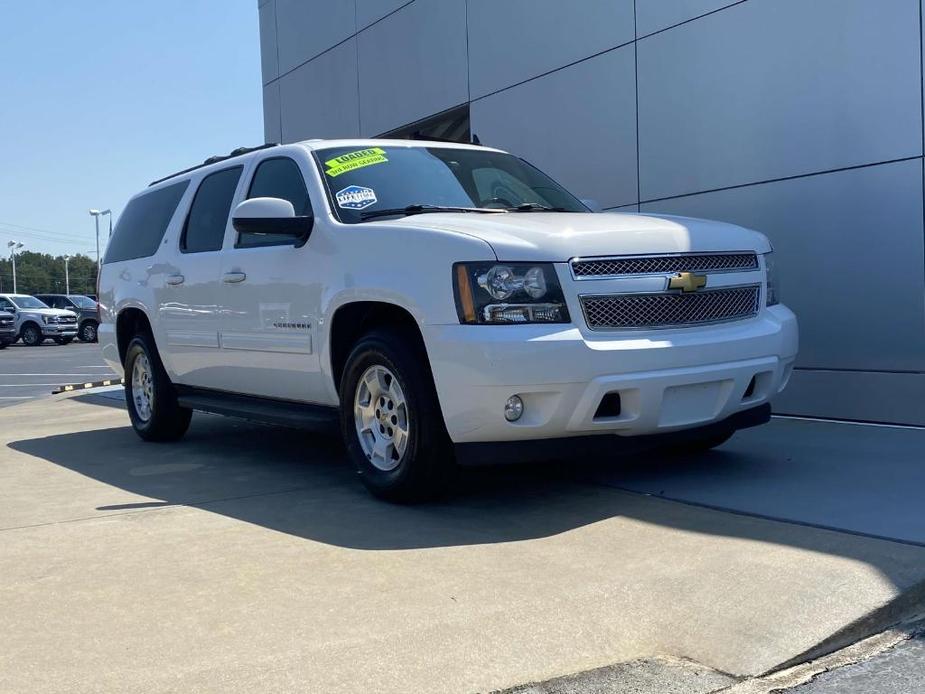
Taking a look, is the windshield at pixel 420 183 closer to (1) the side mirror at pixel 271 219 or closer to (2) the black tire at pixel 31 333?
(1) the side mirror at pixel 271 219

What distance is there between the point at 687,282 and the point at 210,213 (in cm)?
348

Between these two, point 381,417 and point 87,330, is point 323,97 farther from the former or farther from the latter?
point 87,330

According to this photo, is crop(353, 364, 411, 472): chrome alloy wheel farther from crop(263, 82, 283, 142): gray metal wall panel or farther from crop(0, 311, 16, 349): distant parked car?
crop(0, 311, 16, 349): distant parked car

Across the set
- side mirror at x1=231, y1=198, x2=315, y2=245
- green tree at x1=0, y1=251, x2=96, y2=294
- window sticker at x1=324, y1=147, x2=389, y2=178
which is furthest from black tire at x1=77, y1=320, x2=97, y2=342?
green tree at x1=0, y1=251, x2=96, y2=294

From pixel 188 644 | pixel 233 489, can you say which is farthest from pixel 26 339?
pixel 188 644

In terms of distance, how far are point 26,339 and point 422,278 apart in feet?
109

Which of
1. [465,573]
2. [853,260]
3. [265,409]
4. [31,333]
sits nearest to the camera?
[465,573]

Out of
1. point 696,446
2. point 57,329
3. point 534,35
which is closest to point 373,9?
point 534,35

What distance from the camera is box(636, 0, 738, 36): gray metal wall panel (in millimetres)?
8455

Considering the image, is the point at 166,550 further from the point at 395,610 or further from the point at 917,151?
the point at 917,151


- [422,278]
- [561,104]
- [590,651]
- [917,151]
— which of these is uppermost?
[561,104]

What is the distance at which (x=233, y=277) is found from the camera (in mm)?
6270

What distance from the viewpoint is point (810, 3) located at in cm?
759

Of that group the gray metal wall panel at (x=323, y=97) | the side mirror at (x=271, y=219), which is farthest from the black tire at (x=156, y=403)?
the gray metal wall panel at (x=323, y=97)
